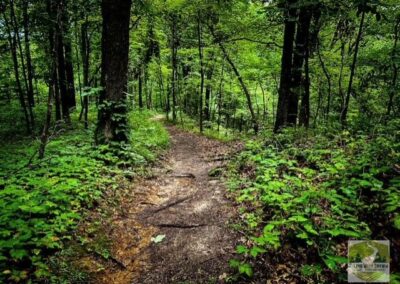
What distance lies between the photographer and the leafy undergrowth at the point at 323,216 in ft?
11.3

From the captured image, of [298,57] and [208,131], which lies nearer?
[298,57]

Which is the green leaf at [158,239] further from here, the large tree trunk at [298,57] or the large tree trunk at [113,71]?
the large tree trunk at [298,57]

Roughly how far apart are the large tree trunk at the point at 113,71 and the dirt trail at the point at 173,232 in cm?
179

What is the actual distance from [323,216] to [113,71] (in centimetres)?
632

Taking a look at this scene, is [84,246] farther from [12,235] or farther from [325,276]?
[325,276]

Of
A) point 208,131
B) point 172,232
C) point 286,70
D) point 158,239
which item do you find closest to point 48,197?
point 158,239

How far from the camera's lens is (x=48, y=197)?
4.59 m

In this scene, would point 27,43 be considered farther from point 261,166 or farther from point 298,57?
point 261,166

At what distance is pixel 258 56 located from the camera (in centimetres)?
1652

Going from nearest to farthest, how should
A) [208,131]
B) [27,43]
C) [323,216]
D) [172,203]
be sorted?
[323,216] < [172,203] < [27,43] < [208,131]

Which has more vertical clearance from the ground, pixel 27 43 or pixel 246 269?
pixel 27 43

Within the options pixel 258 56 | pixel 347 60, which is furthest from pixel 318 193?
pixel 258 56

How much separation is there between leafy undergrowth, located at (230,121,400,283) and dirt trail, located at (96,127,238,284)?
416 millimetres

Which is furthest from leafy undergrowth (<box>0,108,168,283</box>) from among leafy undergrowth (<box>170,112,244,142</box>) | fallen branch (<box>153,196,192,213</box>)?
leafy undergrowth (<box>170,112,244,142</box>)
